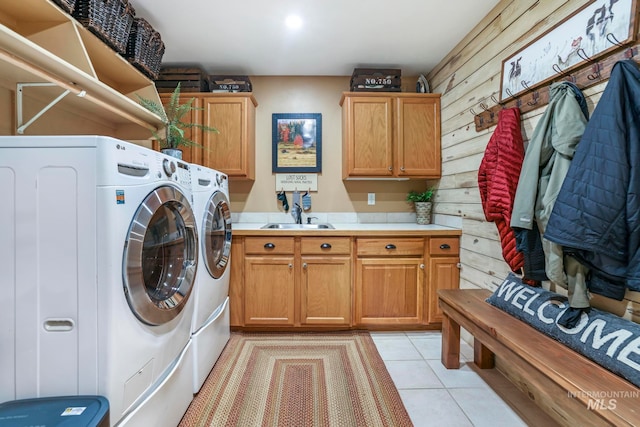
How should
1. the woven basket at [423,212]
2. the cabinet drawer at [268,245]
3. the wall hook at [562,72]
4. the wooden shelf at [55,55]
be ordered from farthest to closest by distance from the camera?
the woven basket at [423,212], the cabinet drawer at [268,245], the wall hook at [562,72], the wooden shelf at [55,55]

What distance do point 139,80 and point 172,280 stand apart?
5.60 ft

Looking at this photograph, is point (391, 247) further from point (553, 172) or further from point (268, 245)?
point (553, 172)

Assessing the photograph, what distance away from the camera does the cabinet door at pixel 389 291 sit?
247cm

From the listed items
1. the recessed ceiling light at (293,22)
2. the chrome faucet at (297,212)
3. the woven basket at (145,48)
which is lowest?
the chrome faucet at (297,212)

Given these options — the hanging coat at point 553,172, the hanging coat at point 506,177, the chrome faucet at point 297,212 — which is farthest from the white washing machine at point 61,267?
the chrome faucet at point 297,212

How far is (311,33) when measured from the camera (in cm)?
228

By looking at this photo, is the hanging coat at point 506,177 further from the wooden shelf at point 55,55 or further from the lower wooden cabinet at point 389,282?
the wooden shelf at point 55,55

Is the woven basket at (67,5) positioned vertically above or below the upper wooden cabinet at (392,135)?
above

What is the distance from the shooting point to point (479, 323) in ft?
5.03

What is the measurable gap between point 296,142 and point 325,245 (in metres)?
1.25

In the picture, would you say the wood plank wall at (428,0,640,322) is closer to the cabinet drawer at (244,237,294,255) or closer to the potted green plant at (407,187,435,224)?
the potted green plant at (407,187,435,224)

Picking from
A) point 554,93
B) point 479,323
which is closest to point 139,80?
point 554,93

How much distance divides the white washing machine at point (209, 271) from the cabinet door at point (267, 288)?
0.80 ft

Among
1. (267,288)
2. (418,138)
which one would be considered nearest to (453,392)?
(267,288)
